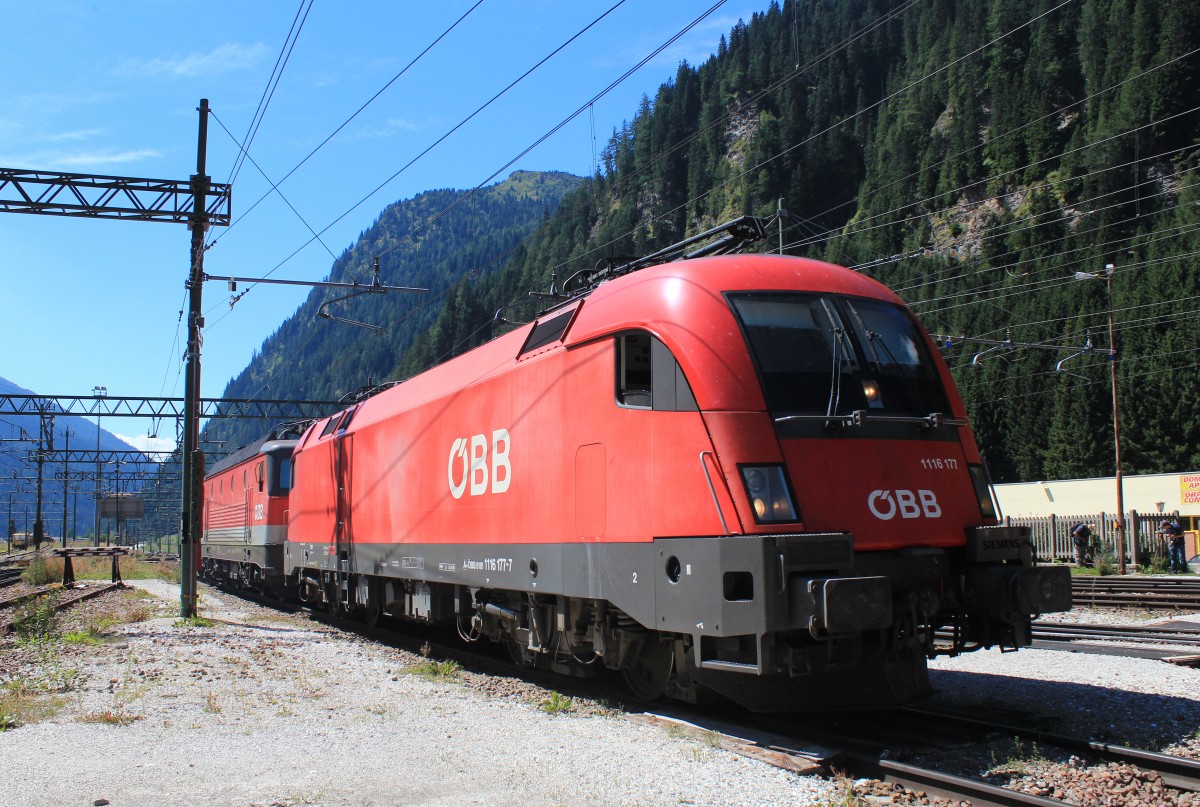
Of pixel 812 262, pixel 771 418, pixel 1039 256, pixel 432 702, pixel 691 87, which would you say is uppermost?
pixel 691 87

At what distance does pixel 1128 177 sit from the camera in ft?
283

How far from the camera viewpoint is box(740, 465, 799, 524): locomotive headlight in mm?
6848

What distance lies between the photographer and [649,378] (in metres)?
8.04

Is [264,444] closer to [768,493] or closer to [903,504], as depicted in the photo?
[768,493]

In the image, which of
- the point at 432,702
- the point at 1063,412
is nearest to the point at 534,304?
the point at 1063,412

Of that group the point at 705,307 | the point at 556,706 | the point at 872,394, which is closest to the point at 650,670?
the point at 556,706

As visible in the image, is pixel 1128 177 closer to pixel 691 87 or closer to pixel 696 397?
pixel 691 87

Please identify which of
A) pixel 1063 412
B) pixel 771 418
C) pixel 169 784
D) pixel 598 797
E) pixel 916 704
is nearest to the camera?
pixel 598 797

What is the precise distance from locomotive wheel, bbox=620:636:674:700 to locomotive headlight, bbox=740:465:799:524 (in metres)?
2.05

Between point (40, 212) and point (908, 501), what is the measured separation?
60.3ft

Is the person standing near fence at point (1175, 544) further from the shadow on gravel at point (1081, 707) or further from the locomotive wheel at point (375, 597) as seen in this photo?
the locomotive wheel at point (375, 597)

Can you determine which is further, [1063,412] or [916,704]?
[1063,412]

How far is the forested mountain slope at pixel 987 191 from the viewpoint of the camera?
62906 mm

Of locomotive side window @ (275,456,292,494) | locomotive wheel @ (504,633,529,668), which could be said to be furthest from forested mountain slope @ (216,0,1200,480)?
locomotive wheel @ (504,633,529,668)
